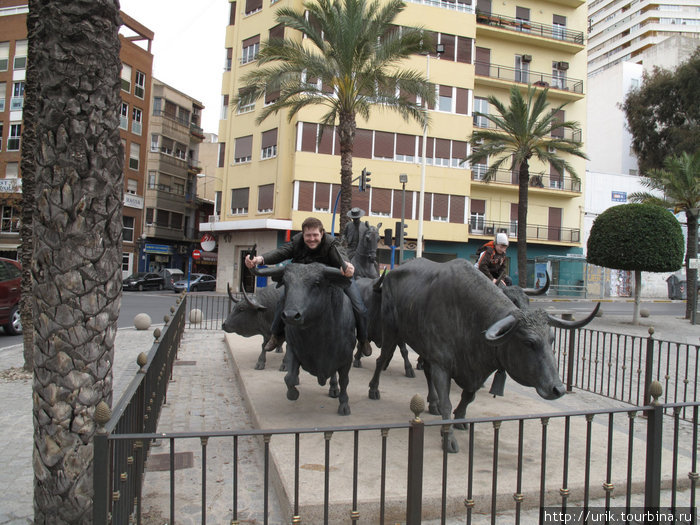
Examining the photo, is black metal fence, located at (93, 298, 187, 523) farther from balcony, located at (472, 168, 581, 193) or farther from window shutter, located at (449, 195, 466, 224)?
balcony, located at (472, 168, 581, 193)

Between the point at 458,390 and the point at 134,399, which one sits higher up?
the point at 134,399

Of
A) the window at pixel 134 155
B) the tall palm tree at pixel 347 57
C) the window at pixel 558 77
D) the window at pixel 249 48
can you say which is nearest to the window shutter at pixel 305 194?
the window at pixel 249 48

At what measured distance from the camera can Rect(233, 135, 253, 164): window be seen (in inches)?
1278

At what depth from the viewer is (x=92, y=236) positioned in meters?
3.09

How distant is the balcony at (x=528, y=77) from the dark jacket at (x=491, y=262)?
3035 centimetres

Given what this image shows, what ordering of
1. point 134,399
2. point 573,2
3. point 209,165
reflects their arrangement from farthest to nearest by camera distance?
1. point 209,165
2. point 573,2
3. point 134,399

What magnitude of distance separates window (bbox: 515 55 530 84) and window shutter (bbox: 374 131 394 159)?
1170 cm

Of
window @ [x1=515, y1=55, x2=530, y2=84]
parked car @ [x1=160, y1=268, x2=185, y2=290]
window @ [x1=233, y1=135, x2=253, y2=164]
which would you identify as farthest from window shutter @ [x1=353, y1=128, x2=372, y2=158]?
parked car @ [x1=160, y1=268, x2=185, y2=290]

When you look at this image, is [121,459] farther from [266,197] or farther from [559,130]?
[559,130]

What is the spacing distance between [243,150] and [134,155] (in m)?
12.6

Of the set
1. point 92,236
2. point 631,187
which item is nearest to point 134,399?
point 92,236

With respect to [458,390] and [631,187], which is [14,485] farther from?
[631,187]

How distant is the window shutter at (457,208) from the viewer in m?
32.4

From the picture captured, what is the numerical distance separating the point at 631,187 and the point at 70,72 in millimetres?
41862
